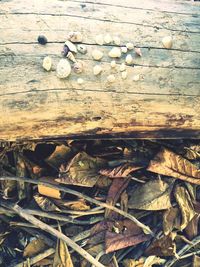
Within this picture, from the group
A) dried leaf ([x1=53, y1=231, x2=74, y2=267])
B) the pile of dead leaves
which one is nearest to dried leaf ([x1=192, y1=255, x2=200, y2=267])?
the pile of dead leaves

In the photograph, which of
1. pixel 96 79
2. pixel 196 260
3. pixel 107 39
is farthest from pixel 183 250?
pixel 107 39

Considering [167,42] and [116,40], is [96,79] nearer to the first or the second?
[116,40]

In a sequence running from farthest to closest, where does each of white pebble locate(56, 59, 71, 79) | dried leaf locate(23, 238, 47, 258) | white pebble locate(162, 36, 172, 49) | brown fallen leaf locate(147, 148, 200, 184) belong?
dried leaf locate(23, 238, 47, 258) < brown fallen leaf locate(147, 148, 200, 184) < white pebble locate(162, 36, 172, 49) < white pebble locate(56, 59, 71, 79)

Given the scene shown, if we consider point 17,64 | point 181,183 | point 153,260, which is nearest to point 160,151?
point 181,183

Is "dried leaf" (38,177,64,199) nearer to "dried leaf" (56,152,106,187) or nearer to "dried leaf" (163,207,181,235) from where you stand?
"dried leaf" (56,152,106,187)

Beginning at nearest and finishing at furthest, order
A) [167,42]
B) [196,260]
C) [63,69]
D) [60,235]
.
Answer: [63,69], [167,42], [60,235], [196,260]

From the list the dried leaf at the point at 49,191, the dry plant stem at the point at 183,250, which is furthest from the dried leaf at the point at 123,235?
the dried leaf at the point at 49,191

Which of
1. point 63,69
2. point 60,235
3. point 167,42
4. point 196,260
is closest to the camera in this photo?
point 63,69
